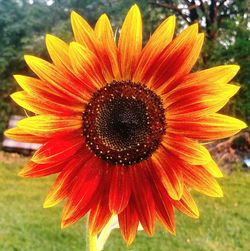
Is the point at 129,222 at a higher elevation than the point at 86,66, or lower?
lower

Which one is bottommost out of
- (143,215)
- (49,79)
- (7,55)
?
(7,55)

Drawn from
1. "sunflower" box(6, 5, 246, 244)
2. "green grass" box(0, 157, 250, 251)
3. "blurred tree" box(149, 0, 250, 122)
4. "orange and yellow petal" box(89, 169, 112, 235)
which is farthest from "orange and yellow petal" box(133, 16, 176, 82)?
"blurred tree" box(149, 0, 250, 122)

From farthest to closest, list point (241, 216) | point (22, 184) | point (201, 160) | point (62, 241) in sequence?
point (22, 184) < point (241, 216) < point (62, 241) < point (201, 160)

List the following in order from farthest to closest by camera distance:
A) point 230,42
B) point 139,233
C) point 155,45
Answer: point 230,42
point 139,233
point 155,45

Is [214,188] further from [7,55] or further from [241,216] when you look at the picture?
[7,55]

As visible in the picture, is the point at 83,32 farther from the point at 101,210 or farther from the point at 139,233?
the point at 139,233

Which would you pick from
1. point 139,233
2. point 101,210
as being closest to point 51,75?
point 101,210

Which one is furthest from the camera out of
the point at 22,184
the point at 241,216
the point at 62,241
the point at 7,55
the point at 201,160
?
the point at 7,55

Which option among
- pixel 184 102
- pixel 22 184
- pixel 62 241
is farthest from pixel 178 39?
pixel 22 184
